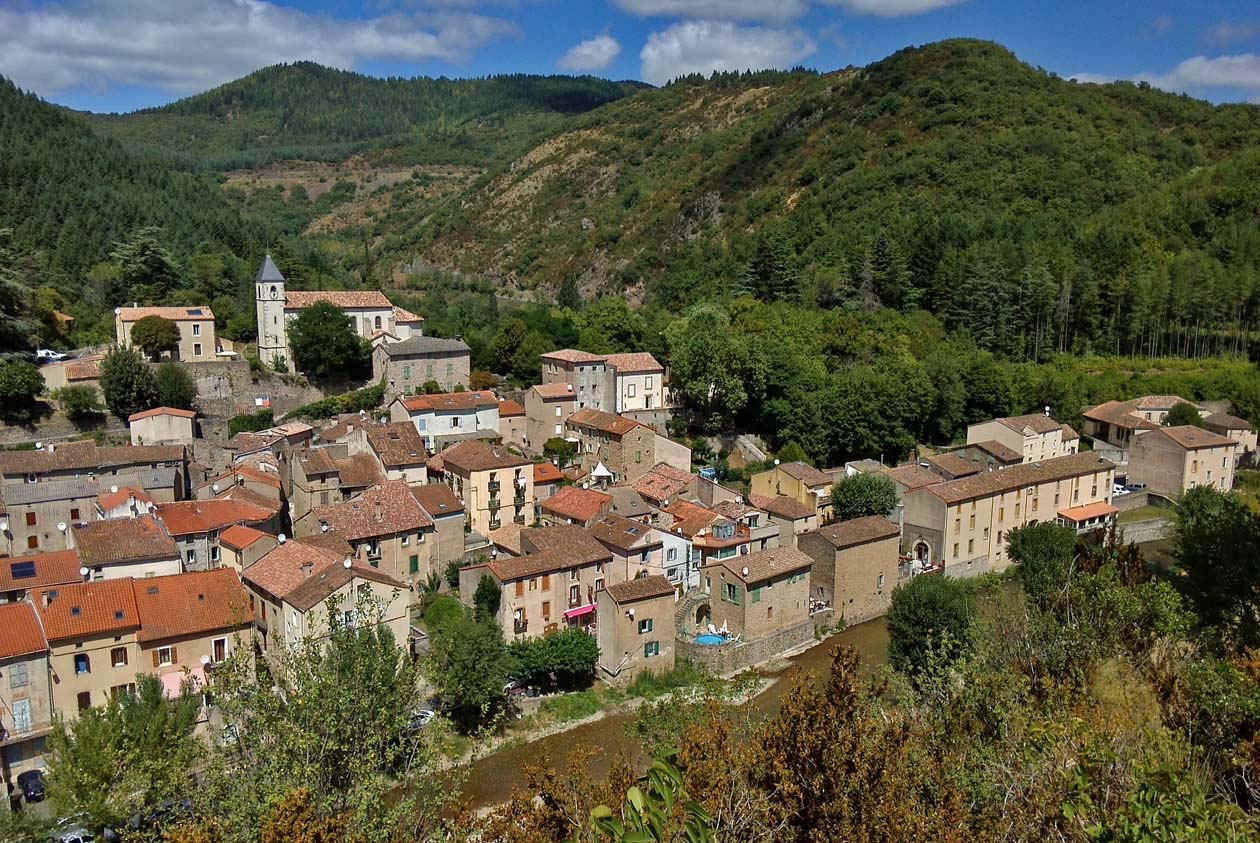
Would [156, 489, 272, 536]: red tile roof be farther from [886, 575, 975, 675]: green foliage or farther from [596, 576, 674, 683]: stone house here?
[886, 575, 975, 675]: green foliage

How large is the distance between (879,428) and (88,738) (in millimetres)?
32301

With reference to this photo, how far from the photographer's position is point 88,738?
18.5m

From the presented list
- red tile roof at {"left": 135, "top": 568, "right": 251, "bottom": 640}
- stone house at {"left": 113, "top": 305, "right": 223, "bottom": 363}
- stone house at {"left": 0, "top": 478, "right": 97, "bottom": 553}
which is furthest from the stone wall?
stone house at {"left": 113, "top": 305, "right": 223, "bottom": 363}

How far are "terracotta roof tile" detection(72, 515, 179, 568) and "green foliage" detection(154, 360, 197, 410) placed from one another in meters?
11.3

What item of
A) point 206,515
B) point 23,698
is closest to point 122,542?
point 206,515

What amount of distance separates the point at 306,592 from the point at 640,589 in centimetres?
918

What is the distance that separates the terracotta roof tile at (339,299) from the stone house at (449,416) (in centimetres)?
725

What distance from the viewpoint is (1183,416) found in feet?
148

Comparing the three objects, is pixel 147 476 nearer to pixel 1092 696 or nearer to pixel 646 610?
pixel 646 610

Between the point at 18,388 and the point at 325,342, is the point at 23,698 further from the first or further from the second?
the point at 325,342

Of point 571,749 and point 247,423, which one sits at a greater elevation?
point 247,423

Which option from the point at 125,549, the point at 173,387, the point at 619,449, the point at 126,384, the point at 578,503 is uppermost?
the point at 126,384

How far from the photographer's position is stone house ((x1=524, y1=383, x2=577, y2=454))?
4069 centimetres

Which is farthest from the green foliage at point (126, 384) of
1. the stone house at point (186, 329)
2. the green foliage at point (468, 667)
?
the green foliage at point (468, 667)
